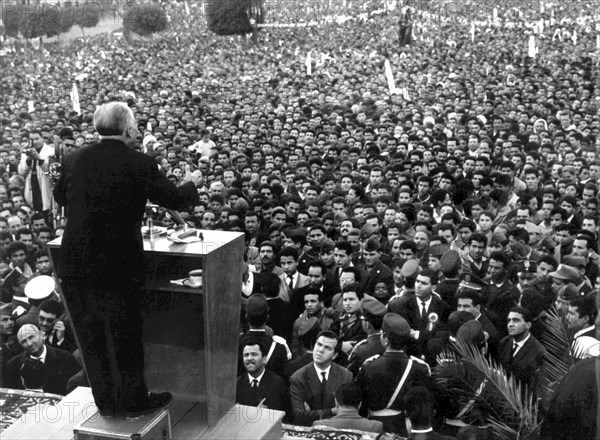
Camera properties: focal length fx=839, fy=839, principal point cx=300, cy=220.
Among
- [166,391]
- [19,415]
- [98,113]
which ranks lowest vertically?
[19,415]

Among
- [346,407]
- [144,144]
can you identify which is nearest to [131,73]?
[144,144]

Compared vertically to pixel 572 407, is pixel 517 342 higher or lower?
lower

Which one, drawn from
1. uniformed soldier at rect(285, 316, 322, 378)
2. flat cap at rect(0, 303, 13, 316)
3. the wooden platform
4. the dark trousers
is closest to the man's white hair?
the dark trousers

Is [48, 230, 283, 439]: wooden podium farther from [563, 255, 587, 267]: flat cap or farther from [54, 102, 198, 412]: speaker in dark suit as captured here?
[563, 255, 587, 267]: flat cap

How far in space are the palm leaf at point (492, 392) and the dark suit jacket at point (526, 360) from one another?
0.57 meters

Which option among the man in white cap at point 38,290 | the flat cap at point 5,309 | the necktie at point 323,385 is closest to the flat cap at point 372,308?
the necktie at point 323,385

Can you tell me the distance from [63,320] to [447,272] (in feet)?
10.6

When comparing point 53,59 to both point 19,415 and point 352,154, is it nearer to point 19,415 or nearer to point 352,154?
point 352,154

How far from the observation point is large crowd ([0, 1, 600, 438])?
18.5 ft

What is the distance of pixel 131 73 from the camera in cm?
2852

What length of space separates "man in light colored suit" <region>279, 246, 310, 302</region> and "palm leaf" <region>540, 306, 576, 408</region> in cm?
265

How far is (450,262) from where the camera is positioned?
23.9 ft

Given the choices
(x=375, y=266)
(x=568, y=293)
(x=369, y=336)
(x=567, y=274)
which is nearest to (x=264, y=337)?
(x=369, y=336)

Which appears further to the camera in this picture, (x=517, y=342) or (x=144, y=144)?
(x=144, y=144)
